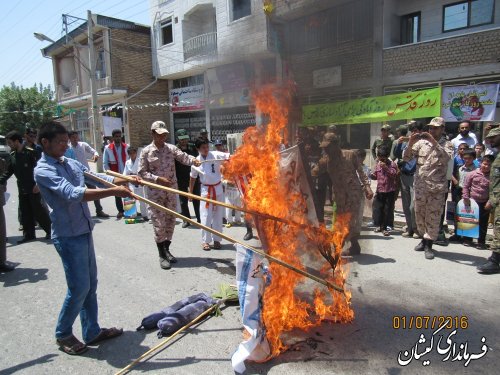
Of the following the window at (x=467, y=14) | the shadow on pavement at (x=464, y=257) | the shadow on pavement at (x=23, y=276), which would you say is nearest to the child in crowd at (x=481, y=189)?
the shadow on pavement at (x=464, y=257)

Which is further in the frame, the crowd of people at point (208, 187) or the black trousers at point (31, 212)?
the black trousers at point (31, 212)

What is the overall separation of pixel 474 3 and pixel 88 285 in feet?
41.2

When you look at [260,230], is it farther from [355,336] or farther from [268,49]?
[268,49]

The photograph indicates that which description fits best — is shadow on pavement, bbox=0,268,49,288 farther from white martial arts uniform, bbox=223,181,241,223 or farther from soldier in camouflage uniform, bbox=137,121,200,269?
white martial arts uniform, bbox=223,181,241,223

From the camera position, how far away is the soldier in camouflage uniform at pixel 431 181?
16.9 feet

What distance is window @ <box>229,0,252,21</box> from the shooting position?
9692mm

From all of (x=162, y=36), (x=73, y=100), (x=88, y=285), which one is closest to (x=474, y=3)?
(x=88, y=285)

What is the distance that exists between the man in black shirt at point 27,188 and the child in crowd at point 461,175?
24.7ft

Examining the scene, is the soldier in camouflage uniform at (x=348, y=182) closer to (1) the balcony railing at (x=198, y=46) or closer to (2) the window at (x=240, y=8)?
(2) the window at (x=240, y=8)

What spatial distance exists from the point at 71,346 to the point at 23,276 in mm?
2510

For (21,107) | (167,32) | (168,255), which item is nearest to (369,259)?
(168,255)

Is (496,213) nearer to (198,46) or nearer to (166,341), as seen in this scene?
(166,341)

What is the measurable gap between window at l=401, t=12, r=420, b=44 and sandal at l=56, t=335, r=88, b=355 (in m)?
12.9

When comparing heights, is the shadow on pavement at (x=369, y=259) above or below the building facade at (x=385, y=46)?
below
